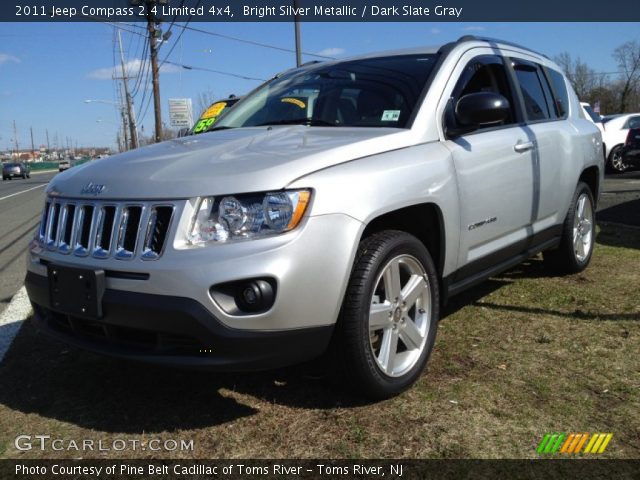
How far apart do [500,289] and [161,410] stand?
3013 mm

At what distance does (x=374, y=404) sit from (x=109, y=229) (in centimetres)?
148

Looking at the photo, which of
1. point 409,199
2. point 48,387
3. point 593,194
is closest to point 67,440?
point 48,387

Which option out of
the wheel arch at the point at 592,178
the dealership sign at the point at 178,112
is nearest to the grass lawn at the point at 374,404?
the wheel arch at the point at 592,178

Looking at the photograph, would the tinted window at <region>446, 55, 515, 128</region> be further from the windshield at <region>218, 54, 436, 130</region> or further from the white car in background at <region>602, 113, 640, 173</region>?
the white car in background at <region>602, 113, 640, 173</region>

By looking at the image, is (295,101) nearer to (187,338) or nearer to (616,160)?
(187,338)

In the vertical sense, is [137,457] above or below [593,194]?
below

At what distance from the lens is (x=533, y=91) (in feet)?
14.7

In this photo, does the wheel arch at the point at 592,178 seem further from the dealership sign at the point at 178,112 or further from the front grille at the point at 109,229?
the dealership sign at the point at 178,112

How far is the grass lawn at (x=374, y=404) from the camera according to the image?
249cm

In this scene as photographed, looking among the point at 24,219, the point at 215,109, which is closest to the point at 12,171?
the point at 215,109

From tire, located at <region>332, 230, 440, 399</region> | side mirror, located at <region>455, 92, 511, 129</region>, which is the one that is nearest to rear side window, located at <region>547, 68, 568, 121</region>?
side mirror, located at <region>455, 92, 511, 129</region>

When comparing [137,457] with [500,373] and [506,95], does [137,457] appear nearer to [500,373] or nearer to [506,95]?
[500,373]

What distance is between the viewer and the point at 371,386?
2.69 meters

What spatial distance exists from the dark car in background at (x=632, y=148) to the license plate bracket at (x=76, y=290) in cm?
1478
